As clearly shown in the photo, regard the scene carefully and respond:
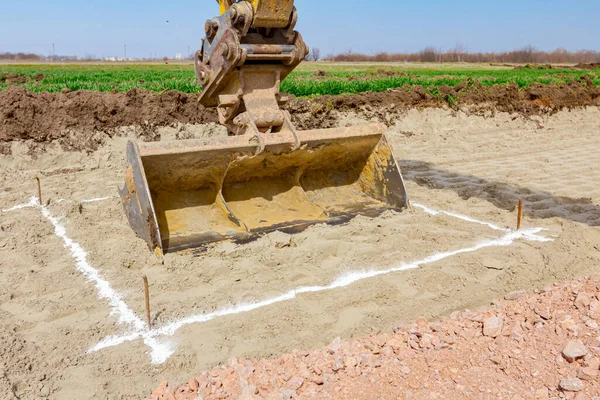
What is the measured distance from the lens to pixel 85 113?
921cm

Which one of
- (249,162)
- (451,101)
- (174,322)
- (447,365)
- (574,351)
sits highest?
(451,101)

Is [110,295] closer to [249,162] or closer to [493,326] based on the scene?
[249,162]

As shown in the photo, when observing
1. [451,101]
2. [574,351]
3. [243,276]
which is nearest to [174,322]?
[243,276]

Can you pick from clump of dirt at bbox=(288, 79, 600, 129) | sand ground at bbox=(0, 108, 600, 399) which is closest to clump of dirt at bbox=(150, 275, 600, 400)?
sand ground at bbox=(0, 108, 600, 399)

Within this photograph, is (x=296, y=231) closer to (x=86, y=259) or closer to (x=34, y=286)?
(x=86, y=259)

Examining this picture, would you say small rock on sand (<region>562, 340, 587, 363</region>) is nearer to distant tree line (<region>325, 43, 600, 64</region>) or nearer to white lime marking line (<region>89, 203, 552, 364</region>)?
white lime marking line (<region>89, 203, 552, 364</region>)

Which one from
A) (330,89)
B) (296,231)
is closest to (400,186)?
(296,231)

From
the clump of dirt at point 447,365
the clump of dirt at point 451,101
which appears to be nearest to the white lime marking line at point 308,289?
the clump of dirt at point 447,365

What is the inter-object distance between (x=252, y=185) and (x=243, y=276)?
1639 millimetres

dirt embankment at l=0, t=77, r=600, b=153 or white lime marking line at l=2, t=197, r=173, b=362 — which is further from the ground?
dirt embankment at l=0, t=77, r=600, b=153

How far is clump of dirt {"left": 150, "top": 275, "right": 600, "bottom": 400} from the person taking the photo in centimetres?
274

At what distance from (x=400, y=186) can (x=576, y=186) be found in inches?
121

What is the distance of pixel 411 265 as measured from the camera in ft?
15.3

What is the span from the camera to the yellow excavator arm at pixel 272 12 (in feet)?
15.8
